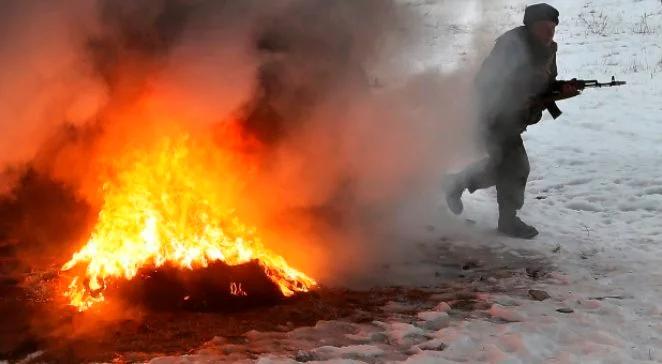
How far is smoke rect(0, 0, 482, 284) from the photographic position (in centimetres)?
462

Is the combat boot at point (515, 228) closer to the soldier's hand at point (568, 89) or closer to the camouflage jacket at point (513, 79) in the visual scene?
the camouflage jacket at point (513, 79)

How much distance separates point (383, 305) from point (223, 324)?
1.17 meters

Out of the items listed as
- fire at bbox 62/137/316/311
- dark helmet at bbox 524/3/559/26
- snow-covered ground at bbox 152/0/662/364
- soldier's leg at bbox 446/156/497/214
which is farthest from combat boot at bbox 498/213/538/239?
fire at bbox 62/137/316/311

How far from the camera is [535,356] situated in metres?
3.61

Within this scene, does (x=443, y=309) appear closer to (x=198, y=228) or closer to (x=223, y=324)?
(x=223, y=324)

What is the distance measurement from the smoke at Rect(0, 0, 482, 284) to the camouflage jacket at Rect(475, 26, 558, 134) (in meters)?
0.32

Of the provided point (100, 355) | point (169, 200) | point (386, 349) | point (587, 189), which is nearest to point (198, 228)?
point (169, 200)

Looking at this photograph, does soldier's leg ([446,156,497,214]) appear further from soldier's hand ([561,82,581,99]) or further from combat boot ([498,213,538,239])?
soldier's hand ([561,82,581,99])

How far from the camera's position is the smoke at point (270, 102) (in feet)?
15.2

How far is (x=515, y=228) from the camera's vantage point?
20.3ft

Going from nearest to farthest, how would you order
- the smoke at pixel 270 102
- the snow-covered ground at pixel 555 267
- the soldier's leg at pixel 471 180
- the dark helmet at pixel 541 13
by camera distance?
the snow-covered ground at pixel 555 267
the smoke at pixel 270 102
the dark helmet at pixel 541 13
the soldier's leg at pixel 471 180

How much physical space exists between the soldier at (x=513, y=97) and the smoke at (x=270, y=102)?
328 mm

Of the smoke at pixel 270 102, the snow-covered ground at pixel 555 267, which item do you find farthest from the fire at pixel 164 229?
the snow-covered ground at pixel 555 267

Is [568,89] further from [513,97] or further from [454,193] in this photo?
[454,193]
